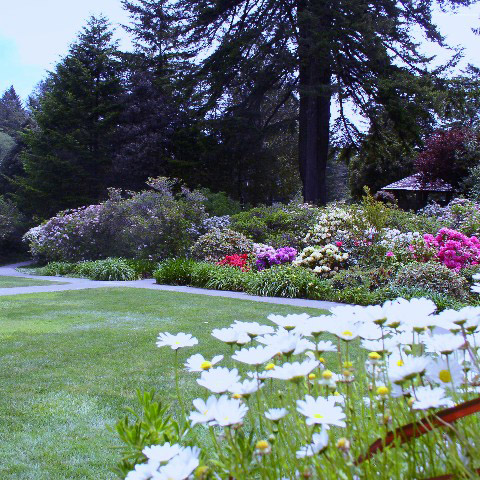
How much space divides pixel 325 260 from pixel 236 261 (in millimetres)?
2182

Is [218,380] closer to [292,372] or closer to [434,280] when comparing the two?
[292,372]

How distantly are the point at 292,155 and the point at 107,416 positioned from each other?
72.0 feet

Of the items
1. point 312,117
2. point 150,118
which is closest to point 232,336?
point 312,117

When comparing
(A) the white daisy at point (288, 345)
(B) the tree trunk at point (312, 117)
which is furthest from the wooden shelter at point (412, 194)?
(A) the white daisy at point (288, 345)

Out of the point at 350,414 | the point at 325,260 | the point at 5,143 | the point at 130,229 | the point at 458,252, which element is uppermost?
the point at 5,143

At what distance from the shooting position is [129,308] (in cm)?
700

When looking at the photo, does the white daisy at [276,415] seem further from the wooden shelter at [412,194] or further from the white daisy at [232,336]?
the wooden shelter at [412,194]

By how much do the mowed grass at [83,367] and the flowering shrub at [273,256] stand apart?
2.73 metres

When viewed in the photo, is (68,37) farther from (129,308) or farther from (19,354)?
(19,354)

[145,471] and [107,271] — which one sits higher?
[145,471]

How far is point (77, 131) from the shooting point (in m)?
20.9

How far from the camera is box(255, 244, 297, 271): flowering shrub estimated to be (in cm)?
1019

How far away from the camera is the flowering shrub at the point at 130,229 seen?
41.4ft

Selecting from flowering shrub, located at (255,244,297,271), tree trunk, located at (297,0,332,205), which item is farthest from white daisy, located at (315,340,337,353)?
tree trunk, located at (297,0,332,205)
